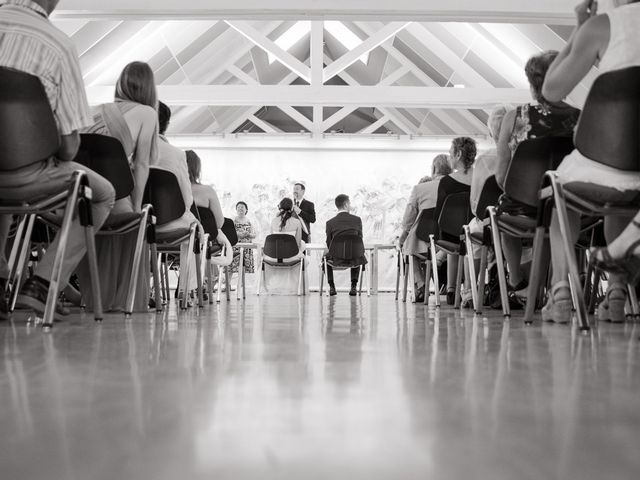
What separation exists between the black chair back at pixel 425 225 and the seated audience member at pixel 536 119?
1.58m

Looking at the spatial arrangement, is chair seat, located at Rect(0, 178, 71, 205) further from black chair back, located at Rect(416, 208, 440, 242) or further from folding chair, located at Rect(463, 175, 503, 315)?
black chair back, located at Rect(416, 208, 440, 242)

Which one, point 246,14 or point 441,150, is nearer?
point 246,14

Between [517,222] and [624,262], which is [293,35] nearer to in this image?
[517,222]

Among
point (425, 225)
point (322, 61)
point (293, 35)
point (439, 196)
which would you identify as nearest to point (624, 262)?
point (439, 196)

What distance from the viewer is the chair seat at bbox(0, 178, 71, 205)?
6.73 feet

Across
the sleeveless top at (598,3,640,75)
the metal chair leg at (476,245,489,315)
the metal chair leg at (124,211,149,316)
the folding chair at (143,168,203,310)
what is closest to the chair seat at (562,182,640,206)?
the sleeveless top at (598,3,640,75)

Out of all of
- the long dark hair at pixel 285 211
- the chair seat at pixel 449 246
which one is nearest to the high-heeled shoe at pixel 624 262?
the chair seat at pixel 449 246

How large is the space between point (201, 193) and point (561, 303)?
2674 mm

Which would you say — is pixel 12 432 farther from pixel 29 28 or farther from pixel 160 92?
pixel 160 92

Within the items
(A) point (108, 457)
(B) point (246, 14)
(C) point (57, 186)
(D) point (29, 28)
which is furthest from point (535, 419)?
(B) point (246, 14)

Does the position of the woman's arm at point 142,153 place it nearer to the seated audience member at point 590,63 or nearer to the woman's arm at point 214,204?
the woman's arm at point 214,204

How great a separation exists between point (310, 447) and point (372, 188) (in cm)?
1100

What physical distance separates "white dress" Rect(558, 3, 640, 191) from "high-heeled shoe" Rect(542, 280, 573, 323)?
15.1 inches

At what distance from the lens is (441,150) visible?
37.7 feet
